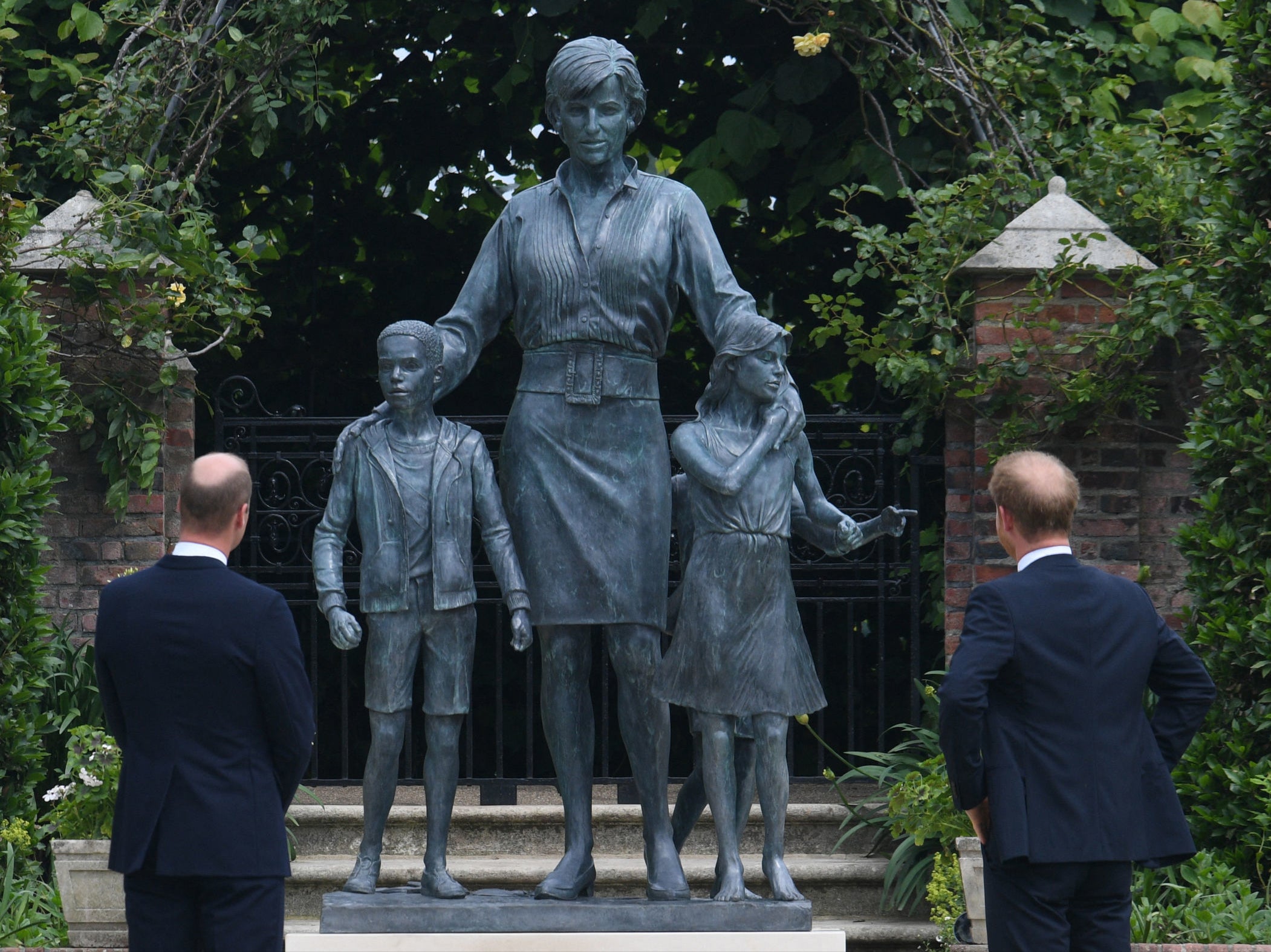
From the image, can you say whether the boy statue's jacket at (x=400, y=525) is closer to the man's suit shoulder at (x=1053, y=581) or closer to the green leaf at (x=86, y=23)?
the man's suit shoulder at (x=1053, y=581)

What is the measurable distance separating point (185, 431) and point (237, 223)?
207 centimetres

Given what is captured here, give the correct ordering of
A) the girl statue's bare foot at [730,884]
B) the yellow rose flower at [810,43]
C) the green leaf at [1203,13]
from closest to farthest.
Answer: the girl statue's bare foot at [730,884], the yellow rose flower at [810,43], the green leaf at [1203,13]

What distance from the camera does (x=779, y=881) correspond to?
4.34 metres

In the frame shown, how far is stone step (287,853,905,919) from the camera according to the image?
624 centimetres

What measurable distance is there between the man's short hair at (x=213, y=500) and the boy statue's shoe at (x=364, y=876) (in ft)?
3.97

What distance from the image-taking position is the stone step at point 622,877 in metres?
6.24

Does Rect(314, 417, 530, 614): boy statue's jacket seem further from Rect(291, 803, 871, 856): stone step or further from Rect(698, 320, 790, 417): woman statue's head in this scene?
Rect(291, 803, 871, 856): stone step

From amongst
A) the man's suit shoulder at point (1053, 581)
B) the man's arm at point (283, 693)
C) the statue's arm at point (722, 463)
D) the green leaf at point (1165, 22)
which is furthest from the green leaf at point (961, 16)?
the man's arm at point (283, 693)

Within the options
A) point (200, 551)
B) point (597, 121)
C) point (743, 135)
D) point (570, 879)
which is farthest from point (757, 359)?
point (743, 135)

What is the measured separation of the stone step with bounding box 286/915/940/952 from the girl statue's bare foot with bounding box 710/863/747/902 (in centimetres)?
188

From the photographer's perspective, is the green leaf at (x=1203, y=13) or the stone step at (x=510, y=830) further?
the green leaf at (x=1203, y=13)

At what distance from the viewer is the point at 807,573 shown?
745cm

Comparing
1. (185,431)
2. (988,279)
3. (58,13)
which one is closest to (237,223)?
(58,13)

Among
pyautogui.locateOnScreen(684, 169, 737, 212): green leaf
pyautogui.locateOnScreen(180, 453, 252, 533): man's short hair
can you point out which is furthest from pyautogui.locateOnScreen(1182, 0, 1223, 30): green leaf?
pyautogui.locateOnScreen(180, 453, 252, 533): man's short hair
